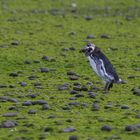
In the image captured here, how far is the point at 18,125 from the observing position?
969 centimetres

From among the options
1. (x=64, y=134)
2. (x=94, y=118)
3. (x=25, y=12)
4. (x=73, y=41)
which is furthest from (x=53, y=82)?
(x=25, y=12)

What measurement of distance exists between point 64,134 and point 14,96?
9.43 feet

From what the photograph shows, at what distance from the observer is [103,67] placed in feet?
41.3

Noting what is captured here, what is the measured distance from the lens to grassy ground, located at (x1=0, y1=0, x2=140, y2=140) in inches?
384

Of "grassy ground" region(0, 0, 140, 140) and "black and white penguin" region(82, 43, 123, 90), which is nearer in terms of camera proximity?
"grassy ground" region(0, 0, 140, 140)

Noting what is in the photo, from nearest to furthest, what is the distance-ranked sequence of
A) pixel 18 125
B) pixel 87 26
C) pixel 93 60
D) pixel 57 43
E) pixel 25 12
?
pixel 18 125, pixel 93 60, pixel 57 43, pixel 87 26, pixel 25 12

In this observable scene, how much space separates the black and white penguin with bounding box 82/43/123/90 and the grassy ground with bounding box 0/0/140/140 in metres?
0.21

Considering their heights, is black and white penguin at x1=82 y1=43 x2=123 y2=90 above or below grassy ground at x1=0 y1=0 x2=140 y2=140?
above

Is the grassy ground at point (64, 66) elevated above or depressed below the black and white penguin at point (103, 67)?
below

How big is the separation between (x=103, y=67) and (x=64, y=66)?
2860 mm

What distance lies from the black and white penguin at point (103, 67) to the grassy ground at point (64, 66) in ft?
0.70

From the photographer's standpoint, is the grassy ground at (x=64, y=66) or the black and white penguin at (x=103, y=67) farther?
the black and white penguin at (x=103, y=67)

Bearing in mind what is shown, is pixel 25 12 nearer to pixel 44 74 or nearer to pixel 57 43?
pixel 57 43

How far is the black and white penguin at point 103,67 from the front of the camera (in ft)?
41.1
